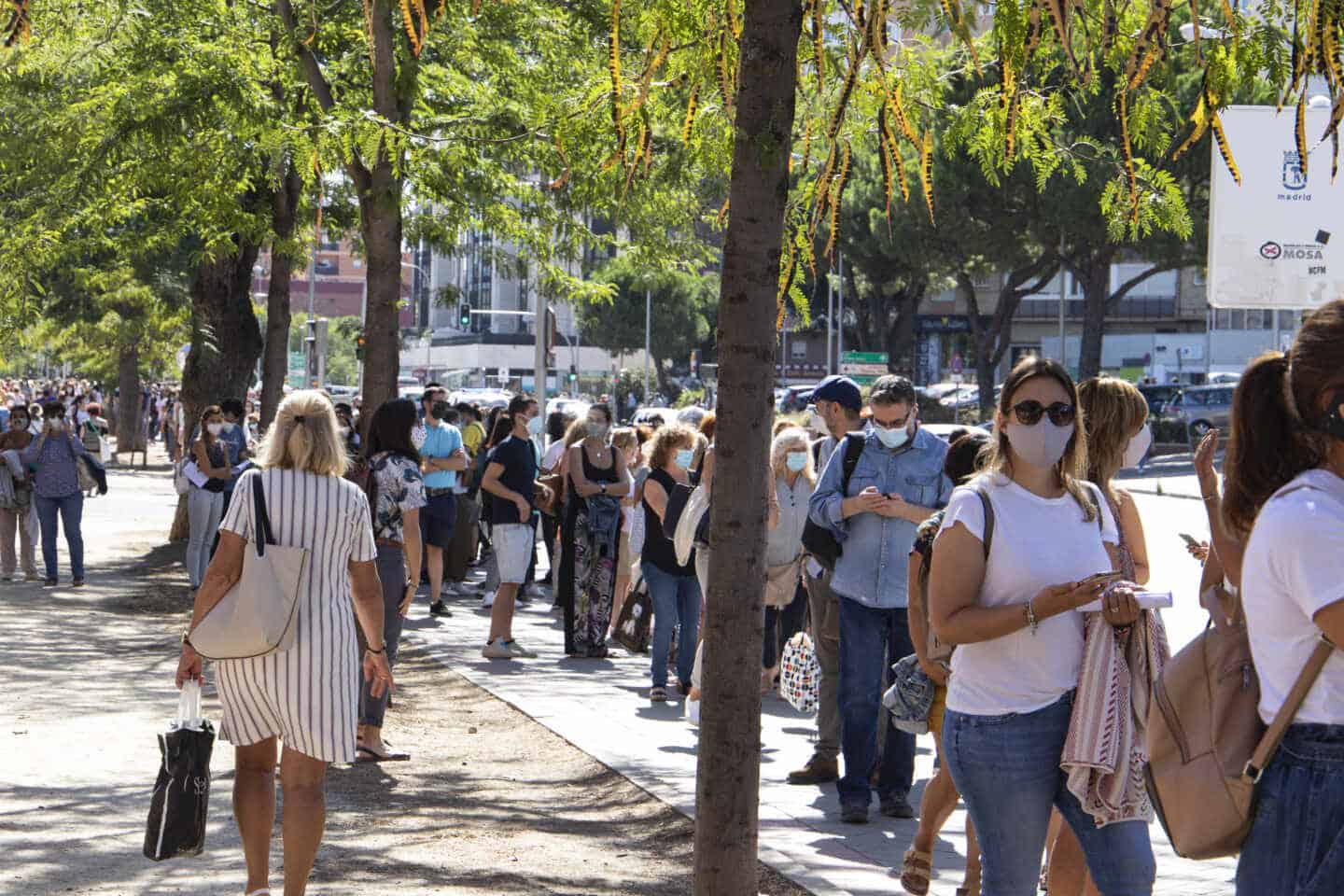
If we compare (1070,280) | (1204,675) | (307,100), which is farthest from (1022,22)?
(1070,280)

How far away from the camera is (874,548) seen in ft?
24.8

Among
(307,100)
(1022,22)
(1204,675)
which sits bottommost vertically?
(1204,675)

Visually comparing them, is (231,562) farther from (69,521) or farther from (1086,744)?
(69,521)

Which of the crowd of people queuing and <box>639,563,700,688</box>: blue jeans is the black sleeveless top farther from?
the crowd of people queuing

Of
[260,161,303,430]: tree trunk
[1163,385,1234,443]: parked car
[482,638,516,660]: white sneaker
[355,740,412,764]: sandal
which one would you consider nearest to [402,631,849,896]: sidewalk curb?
[482,638,516,660]: white sneaker

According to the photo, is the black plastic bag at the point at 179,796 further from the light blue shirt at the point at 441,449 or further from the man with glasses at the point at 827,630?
the light blue shirt at the point at 441,449

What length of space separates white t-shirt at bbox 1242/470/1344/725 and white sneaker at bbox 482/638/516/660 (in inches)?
389

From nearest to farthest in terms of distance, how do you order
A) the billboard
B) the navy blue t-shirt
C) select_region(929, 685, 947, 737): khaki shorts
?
select_region(929, 685, 947, 737): khaki shorts < the navy blue t-shirt < the billboard

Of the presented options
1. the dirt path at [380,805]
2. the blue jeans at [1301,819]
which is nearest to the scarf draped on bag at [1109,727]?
the blue jeans at [1301,819]

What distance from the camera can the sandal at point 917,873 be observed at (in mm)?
5926

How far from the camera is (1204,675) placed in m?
3.39

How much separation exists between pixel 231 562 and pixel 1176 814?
3.40m

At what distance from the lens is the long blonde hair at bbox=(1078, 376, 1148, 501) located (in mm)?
5809

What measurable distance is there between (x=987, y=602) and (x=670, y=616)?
6.73 meters
